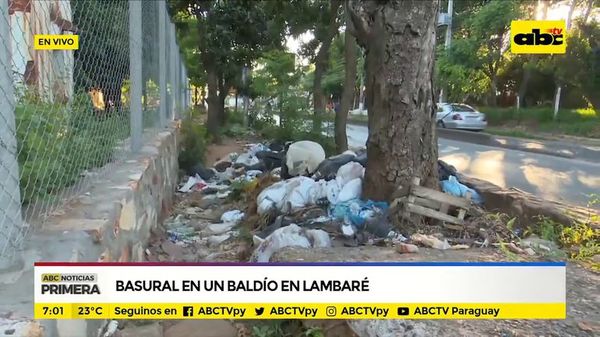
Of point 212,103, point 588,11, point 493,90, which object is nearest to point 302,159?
point 212,103

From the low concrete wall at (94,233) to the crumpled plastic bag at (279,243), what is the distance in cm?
94

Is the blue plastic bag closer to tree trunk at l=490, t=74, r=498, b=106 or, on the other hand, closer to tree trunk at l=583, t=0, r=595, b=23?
tree trunk at l=583, t=0, r=595, b=23

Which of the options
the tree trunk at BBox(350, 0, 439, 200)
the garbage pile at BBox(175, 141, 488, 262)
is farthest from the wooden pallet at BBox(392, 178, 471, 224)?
the garbage pile at BBox(175, 141, 488, 262)

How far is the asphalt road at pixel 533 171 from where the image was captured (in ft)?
28.1

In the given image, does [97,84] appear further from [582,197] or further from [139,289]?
[582,197]

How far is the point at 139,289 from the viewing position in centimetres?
216

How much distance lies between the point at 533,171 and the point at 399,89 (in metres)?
7.06

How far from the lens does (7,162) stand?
6.89 ft

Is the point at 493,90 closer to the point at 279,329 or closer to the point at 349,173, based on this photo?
the point at 349,173

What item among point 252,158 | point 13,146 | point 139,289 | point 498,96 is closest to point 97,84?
point 13,146

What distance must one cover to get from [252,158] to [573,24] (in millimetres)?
15135

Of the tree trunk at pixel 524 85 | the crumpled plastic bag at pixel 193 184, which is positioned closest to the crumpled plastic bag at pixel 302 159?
the crumpled plastic bag at pixel 193 184

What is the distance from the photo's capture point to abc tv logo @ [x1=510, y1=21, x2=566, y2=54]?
5.50 metres

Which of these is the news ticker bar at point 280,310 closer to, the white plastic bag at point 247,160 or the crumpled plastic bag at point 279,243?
the crumpled plastic bag at point 279,243
